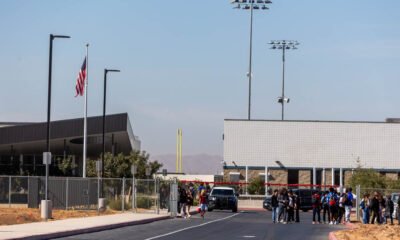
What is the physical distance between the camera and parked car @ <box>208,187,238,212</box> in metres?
61.6

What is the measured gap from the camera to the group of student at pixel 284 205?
45781 millimetres

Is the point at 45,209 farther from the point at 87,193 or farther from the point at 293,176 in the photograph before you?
the point at 293,176

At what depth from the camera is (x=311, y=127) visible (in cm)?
9675

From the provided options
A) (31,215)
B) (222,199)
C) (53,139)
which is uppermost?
(53,139)

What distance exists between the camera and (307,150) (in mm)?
96500

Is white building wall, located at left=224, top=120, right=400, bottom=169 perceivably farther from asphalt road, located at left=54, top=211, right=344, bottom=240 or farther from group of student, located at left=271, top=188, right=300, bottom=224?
asphalt road, located at left=54, top=211, right=344, bottom=240

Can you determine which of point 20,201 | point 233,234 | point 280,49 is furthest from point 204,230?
point 280,49

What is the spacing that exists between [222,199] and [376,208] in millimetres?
18132

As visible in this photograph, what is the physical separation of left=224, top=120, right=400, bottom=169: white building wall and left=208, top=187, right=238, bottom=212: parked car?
3514 centimetres

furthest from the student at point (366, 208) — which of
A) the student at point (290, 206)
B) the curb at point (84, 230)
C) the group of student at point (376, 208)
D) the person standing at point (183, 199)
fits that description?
the curb at point (84, 230)

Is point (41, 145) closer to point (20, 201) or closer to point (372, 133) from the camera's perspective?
point (20, 201)

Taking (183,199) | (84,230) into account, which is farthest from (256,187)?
(84,230)

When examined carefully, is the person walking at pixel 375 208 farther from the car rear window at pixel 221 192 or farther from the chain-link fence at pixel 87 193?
the car rear window at pixel 221 192

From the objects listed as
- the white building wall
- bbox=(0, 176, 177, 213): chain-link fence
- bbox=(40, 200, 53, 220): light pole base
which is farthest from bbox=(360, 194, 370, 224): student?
the white building wall
